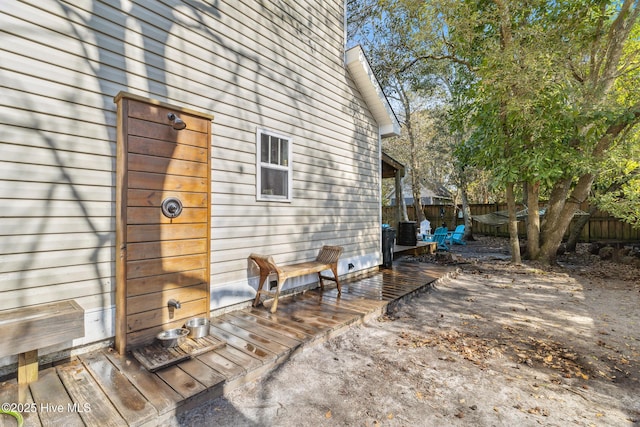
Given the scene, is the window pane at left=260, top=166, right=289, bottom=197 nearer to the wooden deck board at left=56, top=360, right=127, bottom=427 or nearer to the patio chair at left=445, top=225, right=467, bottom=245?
the wooden deck board at left=56, top=360, right=127, bottom=427

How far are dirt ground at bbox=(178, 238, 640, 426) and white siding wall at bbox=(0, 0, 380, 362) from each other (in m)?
1.61

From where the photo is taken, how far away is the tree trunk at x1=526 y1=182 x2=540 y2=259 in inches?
313

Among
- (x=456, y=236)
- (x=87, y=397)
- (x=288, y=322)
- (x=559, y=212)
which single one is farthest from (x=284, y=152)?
(x=456, y=236)

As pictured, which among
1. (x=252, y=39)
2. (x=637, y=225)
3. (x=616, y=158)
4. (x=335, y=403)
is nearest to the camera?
(x=335, y=403)

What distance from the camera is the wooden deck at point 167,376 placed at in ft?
6.27

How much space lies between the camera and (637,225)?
8.03 meters

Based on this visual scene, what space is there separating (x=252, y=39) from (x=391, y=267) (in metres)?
5.37

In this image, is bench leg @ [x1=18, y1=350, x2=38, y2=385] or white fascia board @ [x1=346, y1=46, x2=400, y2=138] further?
white fascia board @ [x1=346, y1=46, x2=400, y2=138]

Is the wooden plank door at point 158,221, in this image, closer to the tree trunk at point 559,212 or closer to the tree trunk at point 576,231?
the tree trunk at point 559,212

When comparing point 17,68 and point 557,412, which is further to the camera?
point 17,68

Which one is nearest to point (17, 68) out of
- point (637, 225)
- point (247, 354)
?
point (247, 354)

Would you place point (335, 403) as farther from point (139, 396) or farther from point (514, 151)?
point (514, 151)

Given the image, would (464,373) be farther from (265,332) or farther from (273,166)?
(273,166)

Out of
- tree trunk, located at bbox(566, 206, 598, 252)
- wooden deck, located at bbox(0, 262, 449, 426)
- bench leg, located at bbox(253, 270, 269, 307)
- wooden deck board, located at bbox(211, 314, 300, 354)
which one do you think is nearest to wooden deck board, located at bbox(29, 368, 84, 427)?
wooden deck, located at bbox(0, 262, 449, 426)
